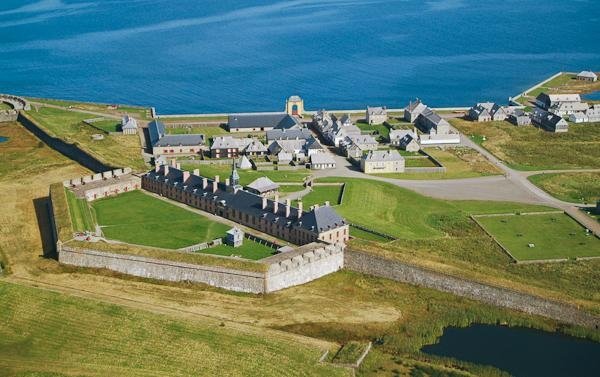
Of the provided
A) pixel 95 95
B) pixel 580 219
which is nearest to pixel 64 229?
pixel 580 219

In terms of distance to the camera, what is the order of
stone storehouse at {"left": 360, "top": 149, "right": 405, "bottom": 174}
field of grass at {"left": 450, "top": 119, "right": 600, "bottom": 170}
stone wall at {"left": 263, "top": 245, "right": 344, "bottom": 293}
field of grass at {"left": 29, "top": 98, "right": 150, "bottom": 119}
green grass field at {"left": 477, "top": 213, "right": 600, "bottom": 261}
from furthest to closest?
field of grass at {"left": 29, "top": 98, "right": 150, "bottom": 119}, field of grass at {"left": 450, "top": 119, "right": 600, "bottom": 170}, stone storehouse at {"left": 360, "top": 149, "right": 405, "bottom": 174}, green grass field at {"left": 477, "top": 213, "right": 600, "bottom": 261}, stone wall at {"left": 263, "top": 245, "right": 344, "bottom": 293}

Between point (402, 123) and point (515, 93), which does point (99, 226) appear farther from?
point (515, 93)

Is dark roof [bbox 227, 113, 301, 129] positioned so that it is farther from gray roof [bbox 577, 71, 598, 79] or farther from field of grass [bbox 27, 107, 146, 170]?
gray roof [bbox 577, 71, 598, 79]

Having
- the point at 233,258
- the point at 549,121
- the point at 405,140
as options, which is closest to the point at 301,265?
the point at 233,258

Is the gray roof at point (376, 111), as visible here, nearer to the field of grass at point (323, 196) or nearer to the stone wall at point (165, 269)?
the field of grass at point (323, 196)

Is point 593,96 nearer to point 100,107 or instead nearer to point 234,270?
point 100,107

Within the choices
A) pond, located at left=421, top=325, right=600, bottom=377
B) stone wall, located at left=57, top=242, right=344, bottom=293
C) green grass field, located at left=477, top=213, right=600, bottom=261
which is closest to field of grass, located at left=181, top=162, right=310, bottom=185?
green grass field, located at left=477, top=213, right=600, bottom=261
